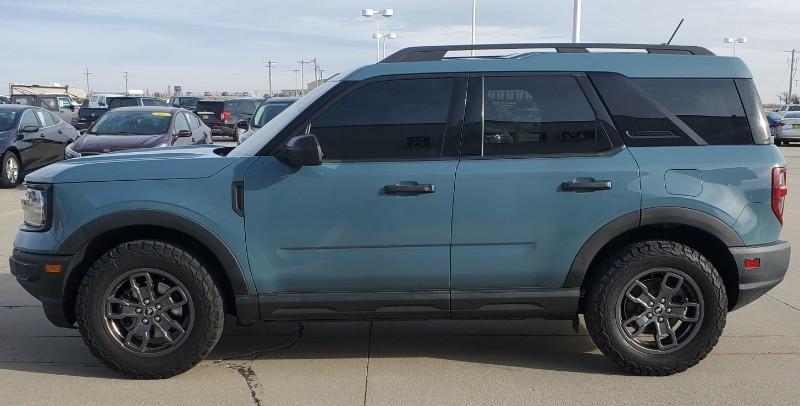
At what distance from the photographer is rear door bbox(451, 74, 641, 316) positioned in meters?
4.05

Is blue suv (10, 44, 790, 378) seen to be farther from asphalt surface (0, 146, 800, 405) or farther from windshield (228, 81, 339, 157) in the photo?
asphalt surface (0, 146, 800, 405)

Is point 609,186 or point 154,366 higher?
point 609,186

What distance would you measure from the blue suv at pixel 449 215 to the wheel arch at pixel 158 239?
12mm

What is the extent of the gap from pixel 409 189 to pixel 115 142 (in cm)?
906

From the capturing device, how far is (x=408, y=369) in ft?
14.5

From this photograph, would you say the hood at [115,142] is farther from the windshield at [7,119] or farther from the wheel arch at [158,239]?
the wheel arch at [158,239]

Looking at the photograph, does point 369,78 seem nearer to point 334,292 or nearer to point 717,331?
point 334,292

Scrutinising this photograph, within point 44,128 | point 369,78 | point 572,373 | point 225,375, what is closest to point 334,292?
point 225,375

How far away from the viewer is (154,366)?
4.16 m

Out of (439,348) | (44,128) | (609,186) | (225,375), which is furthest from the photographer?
(44,128)

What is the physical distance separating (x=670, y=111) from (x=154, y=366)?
341 centimetres

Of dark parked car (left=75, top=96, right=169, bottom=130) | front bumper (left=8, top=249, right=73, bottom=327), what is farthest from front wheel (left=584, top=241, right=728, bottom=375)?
dark parked car (left=75, top=96, right=169, bottom=130)

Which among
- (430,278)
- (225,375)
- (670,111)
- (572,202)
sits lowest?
(225,375)

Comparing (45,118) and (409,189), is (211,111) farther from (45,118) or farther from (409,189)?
(409,189)
